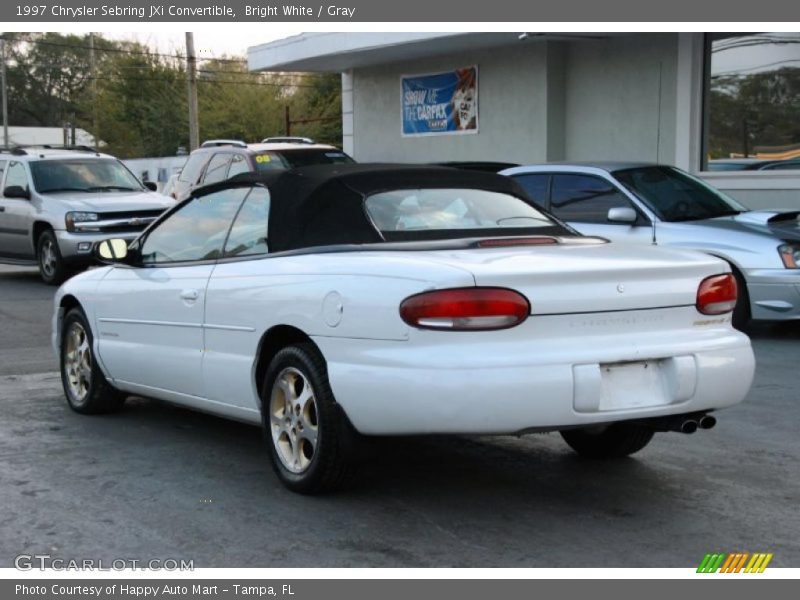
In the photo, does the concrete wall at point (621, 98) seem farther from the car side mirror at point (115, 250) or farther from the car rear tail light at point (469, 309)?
the car rear tail light at point (469, 309)

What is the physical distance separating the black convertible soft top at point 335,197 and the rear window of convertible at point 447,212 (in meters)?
0.05

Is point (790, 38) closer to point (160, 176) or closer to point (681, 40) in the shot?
point (681, 40)

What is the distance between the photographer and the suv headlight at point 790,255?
10.1 m

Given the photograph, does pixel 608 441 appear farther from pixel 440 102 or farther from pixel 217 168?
pixel 440 102

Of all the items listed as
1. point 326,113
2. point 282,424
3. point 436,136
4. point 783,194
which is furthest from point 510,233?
point 326,113

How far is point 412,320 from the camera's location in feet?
16.0

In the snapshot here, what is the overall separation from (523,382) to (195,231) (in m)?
2.67

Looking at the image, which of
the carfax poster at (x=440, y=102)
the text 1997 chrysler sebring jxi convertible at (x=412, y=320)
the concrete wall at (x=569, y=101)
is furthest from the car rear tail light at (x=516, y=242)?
the carfax poster at (x=440, y=102)

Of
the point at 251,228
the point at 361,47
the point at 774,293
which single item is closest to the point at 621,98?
the point at 361,47

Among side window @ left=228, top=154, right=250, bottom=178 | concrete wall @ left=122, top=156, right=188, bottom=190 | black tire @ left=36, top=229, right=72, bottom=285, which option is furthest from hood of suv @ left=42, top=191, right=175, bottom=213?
concrete wall @ left=122, top=156, right=188, bottom=190

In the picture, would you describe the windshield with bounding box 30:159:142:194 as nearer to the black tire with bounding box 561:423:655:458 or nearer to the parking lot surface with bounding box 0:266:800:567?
Result: the parking lot surface with bounding box 0:266:800:567

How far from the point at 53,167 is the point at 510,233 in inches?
471

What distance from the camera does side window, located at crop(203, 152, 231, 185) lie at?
16.3 meters

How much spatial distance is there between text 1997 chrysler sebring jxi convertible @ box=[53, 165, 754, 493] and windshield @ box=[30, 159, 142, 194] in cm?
1001
